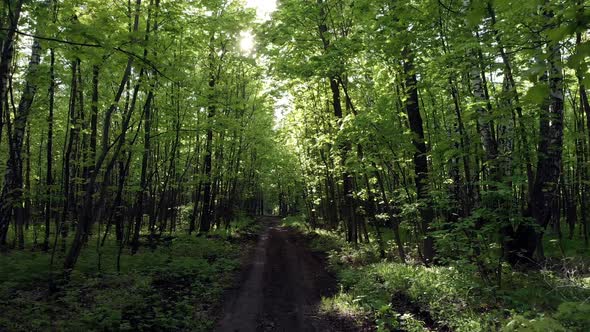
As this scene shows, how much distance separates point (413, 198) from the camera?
13.4 metres

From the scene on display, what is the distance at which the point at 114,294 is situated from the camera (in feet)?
30.4

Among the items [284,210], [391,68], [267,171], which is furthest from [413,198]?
[284,210]

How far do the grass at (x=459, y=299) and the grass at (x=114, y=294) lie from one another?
3.90 m

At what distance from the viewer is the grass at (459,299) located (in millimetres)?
6359

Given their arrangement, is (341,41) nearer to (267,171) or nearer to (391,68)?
(391,68)

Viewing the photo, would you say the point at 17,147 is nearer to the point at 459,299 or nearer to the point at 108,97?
the point at 108,97

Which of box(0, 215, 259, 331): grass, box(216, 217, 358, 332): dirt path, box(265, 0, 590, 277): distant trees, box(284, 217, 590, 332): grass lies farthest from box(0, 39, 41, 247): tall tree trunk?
box(284, 217, 590, 332): grass

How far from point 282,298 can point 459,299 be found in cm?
513

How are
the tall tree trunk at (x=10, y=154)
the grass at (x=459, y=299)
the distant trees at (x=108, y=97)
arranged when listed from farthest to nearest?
the distant trees at (x=108, y=97) < the tall tree trunk at (x=10, y=154) < the grass at (x=459, y=299)

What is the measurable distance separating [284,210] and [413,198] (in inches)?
2564

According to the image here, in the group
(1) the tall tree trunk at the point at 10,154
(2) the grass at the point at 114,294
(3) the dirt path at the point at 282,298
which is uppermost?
(1) the tall tree trunk at the point at 10,154

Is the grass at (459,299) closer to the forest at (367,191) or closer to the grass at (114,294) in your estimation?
the forest at (367,191)

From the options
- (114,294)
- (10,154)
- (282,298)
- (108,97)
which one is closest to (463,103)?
(282,298)

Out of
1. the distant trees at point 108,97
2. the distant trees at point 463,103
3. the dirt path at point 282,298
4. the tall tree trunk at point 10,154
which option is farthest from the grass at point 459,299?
the tall tree trunk at point 10,154
